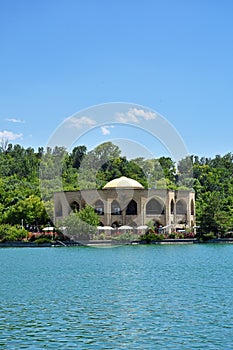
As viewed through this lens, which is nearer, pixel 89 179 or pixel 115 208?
pixel 115 208

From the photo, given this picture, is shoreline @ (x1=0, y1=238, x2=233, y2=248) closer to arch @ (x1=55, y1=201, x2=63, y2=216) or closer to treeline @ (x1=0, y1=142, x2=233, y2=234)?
treeline @ (x1=0, y1=142, x2=233, y2=234)

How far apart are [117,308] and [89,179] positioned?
154 feet

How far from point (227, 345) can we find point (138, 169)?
174ft

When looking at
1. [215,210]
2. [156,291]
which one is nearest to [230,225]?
[215,210]

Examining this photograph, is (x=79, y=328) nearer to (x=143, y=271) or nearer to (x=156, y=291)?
(x=156, y=291)

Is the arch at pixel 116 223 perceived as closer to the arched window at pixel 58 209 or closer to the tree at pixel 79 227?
the arched window at pixel 58 209

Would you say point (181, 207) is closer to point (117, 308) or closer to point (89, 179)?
point (89, 179)

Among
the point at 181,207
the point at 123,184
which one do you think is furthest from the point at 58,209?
the point at 181,207

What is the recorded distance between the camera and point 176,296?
17062mm

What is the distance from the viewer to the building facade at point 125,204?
56375 mm

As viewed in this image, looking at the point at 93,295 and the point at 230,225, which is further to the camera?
the point at 230,225

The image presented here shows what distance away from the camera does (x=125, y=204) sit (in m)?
57.0

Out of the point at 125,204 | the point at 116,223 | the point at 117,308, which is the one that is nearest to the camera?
the point at 117,308

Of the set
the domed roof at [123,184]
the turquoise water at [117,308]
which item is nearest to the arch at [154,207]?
the domed roof at [123,184]
